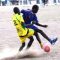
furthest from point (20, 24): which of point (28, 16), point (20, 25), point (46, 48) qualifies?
point (46, 48)

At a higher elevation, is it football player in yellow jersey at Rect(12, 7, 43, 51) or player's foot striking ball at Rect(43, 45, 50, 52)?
football player in yellow jersey at Rect(12, 7, 43, 51)

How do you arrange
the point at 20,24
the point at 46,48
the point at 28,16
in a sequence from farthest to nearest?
1. the point at 46,48
2. the point at 28,16
3. the point at 20,24

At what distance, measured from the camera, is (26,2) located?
274 feet

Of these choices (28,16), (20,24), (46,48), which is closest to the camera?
(20,24)

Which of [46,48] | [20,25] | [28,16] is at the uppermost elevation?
[28,16]

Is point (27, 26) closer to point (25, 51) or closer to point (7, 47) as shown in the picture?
point (25, 51)

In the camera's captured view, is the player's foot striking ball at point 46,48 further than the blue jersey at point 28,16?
Yes

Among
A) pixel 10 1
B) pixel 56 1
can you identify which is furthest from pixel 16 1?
pixel 56 1

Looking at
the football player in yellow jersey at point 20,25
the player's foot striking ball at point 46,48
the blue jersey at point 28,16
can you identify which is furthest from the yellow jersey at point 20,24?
the player's foot striking ball at point 46,48

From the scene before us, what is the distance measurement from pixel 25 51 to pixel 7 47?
2112mm

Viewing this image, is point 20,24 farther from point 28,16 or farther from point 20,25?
point 28,16

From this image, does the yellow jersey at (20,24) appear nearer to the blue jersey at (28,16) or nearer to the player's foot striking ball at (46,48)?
the blue jersey at (28,16)

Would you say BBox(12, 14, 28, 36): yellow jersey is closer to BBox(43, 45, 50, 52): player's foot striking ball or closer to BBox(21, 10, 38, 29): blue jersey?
BBox(21, 10, 38, 29): blue jersey

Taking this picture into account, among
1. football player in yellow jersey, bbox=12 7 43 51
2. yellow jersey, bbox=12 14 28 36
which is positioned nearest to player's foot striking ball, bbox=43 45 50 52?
football player in yellow jersey, bbox=12 7 43 51
